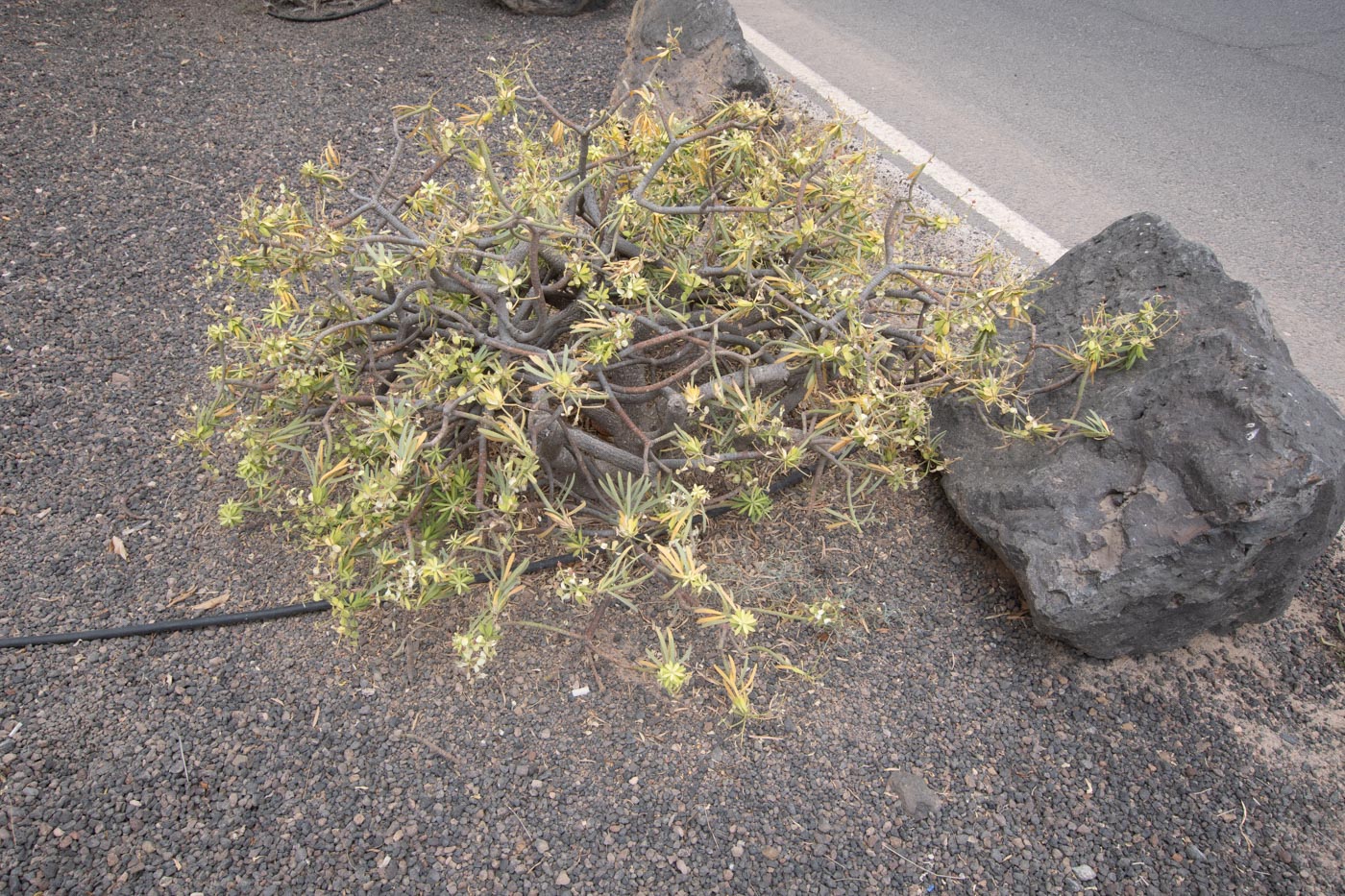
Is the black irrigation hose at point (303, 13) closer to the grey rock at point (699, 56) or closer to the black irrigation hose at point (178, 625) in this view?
the grey rock at point (699, 56)

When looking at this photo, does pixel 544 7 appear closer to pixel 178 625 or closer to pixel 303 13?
pixel 303 13

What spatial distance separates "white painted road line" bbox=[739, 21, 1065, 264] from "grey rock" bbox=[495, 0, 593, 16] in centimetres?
116

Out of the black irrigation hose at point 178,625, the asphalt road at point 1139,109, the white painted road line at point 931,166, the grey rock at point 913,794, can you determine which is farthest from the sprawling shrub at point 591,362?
the asphalt road at point 1139,109

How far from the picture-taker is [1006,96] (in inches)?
209

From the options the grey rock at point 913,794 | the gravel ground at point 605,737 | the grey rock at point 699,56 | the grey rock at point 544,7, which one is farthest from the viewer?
the grey rock at point 544,7

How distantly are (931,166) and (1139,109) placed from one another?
1629 millimetres

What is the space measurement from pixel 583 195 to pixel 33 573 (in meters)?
1.70

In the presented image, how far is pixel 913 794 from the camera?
201cm

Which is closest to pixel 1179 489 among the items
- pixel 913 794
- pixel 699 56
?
pixel 913 794

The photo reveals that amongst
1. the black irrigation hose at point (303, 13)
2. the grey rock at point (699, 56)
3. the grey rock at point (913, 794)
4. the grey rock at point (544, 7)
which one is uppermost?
the grey rock at point (699, 56)

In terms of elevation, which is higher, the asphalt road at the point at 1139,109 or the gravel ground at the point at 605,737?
the asphalt road at the point at 1139,109

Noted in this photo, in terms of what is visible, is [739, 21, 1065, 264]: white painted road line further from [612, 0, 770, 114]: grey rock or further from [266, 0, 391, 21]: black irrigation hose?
[266, 0, 391, 21]: black irrigation hose

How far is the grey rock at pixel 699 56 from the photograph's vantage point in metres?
3.92

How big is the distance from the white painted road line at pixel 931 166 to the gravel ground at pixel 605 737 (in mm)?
1866
